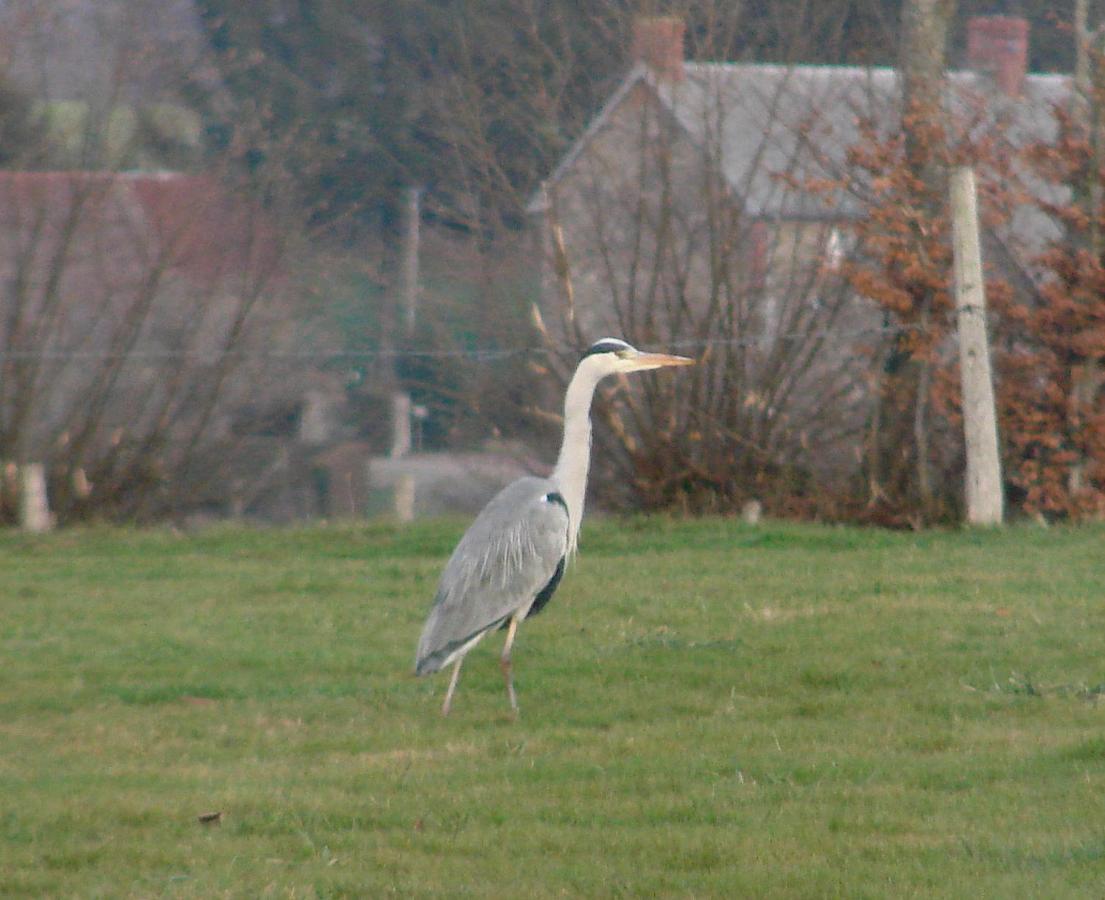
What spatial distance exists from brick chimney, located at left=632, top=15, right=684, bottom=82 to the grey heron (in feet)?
28.1

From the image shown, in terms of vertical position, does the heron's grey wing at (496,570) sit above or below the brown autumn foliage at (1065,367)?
below

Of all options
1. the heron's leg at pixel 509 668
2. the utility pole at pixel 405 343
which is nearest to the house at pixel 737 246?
the utility pole at pixel 405 343

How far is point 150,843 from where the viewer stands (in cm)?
555

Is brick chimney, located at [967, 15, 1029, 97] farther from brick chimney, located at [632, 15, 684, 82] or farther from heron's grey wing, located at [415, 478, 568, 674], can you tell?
heron's grey wing, located at [415, 478, 568, 674]

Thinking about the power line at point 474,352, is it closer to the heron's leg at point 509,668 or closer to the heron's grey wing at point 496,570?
Answer: the heron's grey wing at point 496,570

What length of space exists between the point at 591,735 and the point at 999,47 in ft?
62.2

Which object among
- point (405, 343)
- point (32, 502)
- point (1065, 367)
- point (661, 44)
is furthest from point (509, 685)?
point (405, 343)

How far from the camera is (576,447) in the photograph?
331 inches

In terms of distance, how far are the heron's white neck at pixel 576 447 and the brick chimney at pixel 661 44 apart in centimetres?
853

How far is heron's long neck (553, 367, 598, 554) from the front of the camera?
835 cm

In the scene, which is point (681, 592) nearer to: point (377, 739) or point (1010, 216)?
point (377, 739)

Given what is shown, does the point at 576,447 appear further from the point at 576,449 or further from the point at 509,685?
the point at 509,685

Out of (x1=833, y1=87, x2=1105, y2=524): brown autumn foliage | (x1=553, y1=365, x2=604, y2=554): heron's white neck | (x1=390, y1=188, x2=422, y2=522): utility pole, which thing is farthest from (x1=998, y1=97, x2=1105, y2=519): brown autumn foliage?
(x1=390, y1=188, x2=422, y2=522): utility pole

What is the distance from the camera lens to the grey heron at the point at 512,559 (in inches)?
307
